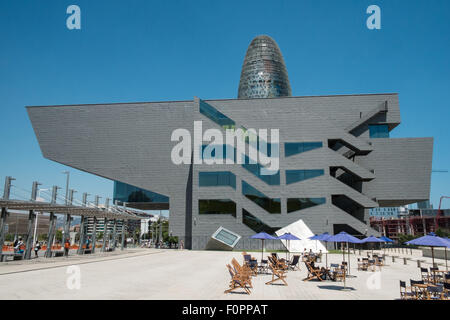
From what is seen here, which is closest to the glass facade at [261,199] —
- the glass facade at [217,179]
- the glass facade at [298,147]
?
the glass facade at [217,179]

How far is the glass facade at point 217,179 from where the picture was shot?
4475 centimetres

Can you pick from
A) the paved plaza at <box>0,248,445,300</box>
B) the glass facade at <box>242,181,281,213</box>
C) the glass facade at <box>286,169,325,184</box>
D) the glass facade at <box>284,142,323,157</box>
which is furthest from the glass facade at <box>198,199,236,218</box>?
the paved plaza at <box>0,248,445,300</box>

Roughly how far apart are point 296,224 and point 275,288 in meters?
30.4

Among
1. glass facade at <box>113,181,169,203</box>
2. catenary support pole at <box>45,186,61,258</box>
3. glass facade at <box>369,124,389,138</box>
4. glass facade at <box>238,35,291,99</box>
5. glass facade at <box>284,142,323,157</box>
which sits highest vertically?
glass facade at <box>238,35,291,99</box>

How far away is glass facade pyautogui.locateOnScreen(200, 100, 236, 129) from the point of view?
46812mm

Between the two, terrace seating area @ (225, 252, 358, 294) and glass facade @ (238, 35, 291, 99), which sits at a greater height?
glass facade @ (238, 35, 291, 99)

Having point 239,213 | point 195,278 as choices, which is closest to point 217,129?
point 239,213

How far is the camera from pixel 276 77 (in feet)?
268

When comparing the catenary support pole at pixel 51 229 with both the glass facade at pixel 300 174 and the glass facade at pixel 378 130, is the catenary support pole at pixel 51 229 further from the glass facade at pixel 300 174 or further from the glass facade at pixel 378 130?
the glass facade at pixel 378 130

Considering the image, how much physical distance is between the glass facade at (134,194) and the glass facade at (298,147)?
19875 millimetres

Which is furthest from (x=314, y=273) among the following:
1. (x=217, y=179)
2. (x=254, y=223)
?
(x=217, y=179)

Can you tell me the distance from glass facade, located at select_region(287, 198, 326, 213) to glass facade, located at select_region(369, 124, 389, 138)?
13.9m

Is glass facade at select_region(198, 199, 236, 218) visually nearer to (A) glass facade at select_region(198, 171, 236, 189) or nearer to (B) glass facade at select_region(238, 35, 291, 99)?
(A) glass facade at select_region(198, 171, 236, 189)
